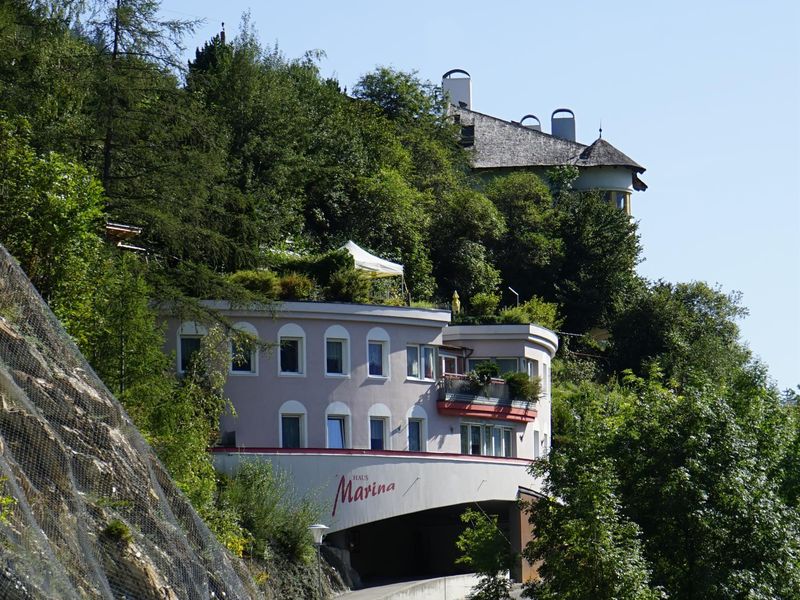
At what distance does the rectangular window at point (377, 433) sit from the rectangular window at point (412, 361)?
1.84 meters

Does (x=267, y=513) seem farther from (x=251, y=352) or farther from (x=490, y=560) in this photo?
(x=251, y=352)

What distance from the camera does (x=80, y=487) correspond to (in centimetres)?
2348

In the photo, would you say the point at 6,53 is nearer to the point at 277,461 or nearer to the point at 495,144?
the point at 277,461

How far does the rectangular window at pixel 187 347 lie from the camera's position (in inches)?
1761

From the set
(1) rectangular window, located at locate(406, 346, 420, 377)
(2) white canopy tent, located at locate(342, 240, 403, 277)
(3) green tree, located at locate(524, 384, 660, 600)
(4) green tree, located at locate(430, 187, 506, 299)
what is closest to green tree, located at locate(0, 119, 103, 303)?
(3) green tree, located at locate(524, 384, 660, 600)

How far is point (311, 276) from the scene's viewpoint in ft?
157

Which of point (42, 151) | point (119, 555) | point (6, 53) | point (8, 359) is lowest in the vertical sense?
point (119, 555)

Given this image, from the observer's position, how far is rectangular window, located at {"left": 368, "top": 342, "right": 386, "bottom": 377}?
157 ft

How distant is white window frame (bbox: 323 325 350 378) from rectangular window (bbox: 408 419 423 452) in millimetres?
3038

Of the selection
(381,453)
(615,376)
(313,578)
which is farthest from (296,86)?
(313,578)

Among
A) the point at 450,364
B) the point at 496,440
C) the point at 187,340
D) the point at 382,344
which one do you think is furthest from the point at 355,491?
the point at 450,364

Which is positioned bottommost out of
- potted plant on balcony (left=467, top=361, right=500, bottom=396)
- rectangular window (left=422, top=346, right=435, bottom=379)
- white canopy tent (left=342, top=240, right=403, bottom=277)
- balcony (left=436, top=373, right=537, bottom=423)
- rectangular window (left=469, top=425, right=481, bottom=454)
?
rectangular window (left=469, top=425, right=481, bottom=454)

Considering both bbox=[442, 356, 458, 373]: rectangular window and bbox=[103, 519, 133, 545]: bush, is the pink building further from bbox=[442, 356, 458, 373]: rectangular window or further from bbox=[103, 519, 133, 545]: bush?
bbox=[103, 519, 133, 545]: bush

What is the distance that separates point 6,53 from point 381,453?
14845 millimetres
